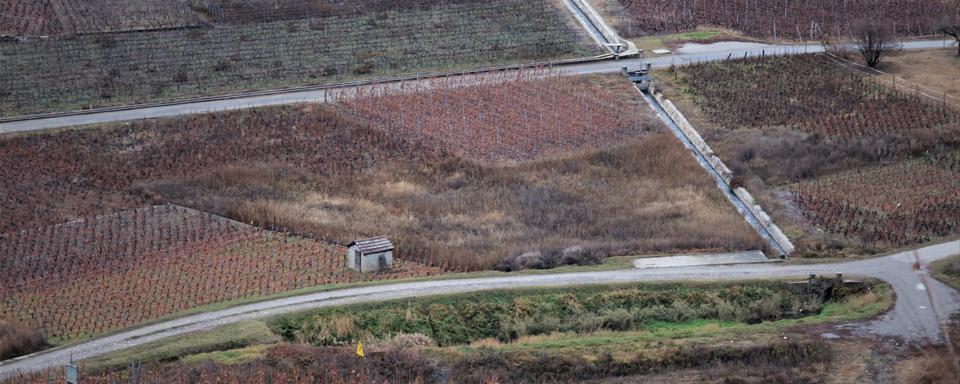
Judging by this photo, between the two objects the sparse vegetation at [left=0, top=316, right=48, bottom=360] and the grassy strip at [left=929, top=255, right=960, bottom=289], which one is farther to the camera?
the grassy strip at [left=929, top=255, right=960, bottom=289]

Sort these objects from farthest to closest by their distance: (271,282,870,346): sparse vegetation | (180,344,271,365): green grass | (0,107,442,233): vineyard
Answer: (0,107,442,233): vineyard < (271,282,870,346): sparse vegetation < (180,344,271,365): green grass

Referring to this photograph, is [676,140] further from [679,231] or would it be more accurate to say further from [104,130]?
[104,130]

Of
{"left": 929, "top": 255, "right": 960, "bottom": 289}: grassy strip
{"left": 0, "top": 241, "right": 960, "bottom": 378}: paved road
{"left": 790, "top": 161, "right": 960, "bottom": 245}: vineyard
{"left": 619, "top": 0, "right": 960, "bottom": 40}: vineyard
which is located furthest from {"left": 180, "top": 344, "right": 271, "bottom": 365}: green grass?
{"left": 619, "top": 0, "right": 960, "bottom": 40}: vineyard

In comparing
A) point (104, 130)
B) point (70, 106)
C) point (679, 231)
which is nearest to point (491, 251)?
point (679, 231)

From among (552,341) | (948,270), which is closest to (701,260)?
(948,270)

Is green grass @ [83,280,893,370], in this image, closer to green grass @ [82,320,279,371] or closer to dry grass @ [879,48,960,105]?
green grass @ [82,320,279,371]

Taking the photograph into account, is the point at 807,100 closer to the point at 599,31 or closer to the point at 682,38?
the point at 682,38
